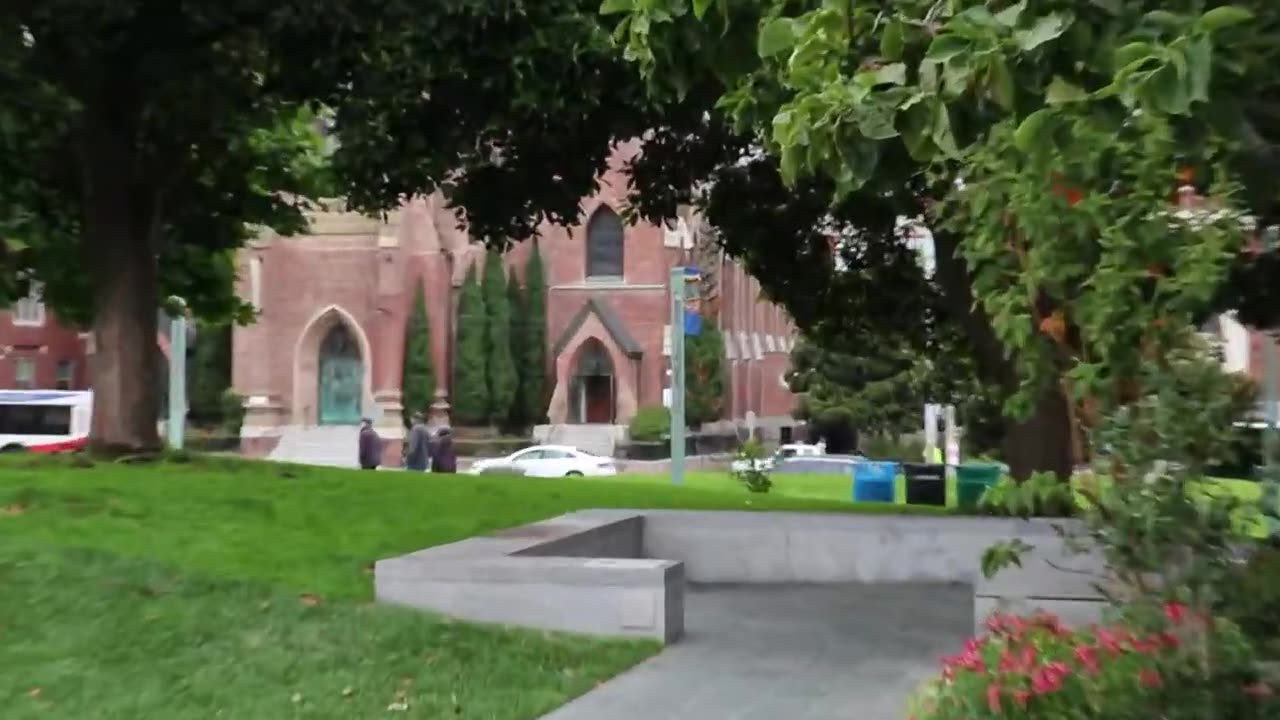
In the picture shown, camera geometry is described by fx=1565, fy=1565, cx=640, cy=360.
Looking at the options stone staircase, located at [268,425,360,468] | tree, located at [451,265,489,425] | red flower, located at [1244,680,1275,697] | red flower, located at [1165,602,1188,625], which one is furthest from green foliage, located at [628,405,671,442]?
red flower, located at [1244,680,1275,697]

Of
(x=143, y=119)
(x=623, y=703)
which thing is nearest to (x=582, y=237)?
(x=143, y=119)

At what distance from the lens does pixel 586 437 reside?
54.2 meters

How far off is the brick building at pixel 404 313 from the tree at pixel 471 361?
2.50ft

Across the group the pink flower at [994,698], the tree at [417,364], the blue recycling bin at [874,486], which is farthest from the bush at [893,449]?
the pink flower at [994,698]

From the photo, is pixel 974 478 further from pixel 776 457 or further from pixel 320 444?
pixel 320 444

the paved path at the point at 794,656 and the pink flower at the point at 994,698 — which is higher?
the pink flower at the point at 994,698

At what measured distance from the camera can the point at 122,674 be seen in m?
7.80

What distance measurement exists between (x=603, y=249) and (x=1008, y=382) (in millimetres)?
42306

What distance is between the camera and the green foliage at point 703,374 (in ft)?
183

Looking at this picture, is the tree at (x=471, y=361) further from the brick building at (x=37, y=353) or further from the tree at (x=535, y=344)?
the brick building at (x=37, y=353)

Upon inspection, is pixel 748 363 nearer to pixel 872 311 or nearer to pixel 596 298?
pixel 596 298

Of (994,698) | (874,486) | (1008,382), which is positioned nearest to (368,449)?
(874,486)

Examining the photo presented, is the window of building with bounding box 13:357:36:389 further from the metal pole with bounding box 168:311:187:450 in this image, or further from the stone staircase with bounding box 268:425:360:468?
the metal pole with bounding box 168:311:187:450

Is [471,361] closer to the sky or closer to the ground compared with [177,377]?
closer to the sky
